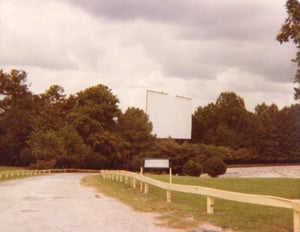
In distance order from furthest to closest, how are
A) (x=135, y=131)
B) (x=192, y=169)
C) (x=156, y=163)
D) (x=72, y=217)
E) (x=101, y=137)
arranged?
(x=135, y=131) → (x=101, y=137) → (x=192, y=169) → (x=156, y=163) → (x=72, y=217)

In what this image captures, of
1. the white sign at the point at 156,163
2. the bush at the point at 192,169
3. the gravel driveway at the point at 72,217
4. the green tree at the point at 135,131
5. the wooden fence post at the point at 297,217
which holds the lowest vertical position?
the gravel driveway at the point at 72,217

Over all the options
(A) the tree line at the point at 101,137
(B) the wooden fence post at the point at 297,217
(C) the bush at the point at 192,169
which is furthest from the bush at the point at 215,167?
(B) the wooden fence post at the point at 297,217

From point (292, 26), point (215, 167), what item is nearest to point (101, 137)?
point (215, 167)

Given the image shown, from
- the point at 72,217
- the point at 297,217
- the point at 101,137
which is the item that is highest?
the point at 101,137

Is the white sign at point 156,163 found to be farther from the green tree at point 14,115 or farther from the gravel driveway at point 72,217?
the green tree at point 14,115

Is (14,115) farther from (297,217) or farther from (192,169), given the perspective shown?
(297,217)

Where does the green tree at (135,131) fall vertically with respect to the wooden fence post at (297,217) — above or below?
above

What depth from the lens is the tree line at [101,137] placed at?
72.3 meters

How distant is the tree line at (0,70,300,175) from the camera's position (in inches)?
2847

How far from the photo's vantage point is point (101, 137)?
8006 cm

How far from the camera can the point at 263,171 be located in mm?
86250

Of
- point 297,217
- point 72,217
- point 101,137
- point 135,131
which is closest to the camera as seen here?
point 297,217

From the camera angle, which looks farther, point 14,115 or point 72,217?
point 14,115

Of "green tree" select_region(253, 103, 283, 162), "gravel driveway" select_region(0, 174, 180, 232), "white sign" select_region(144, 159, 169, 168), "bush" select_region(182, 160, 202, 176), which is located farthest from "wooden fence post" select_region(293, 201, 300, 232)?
"green tree" select_region(253, 103, 283, 162)
